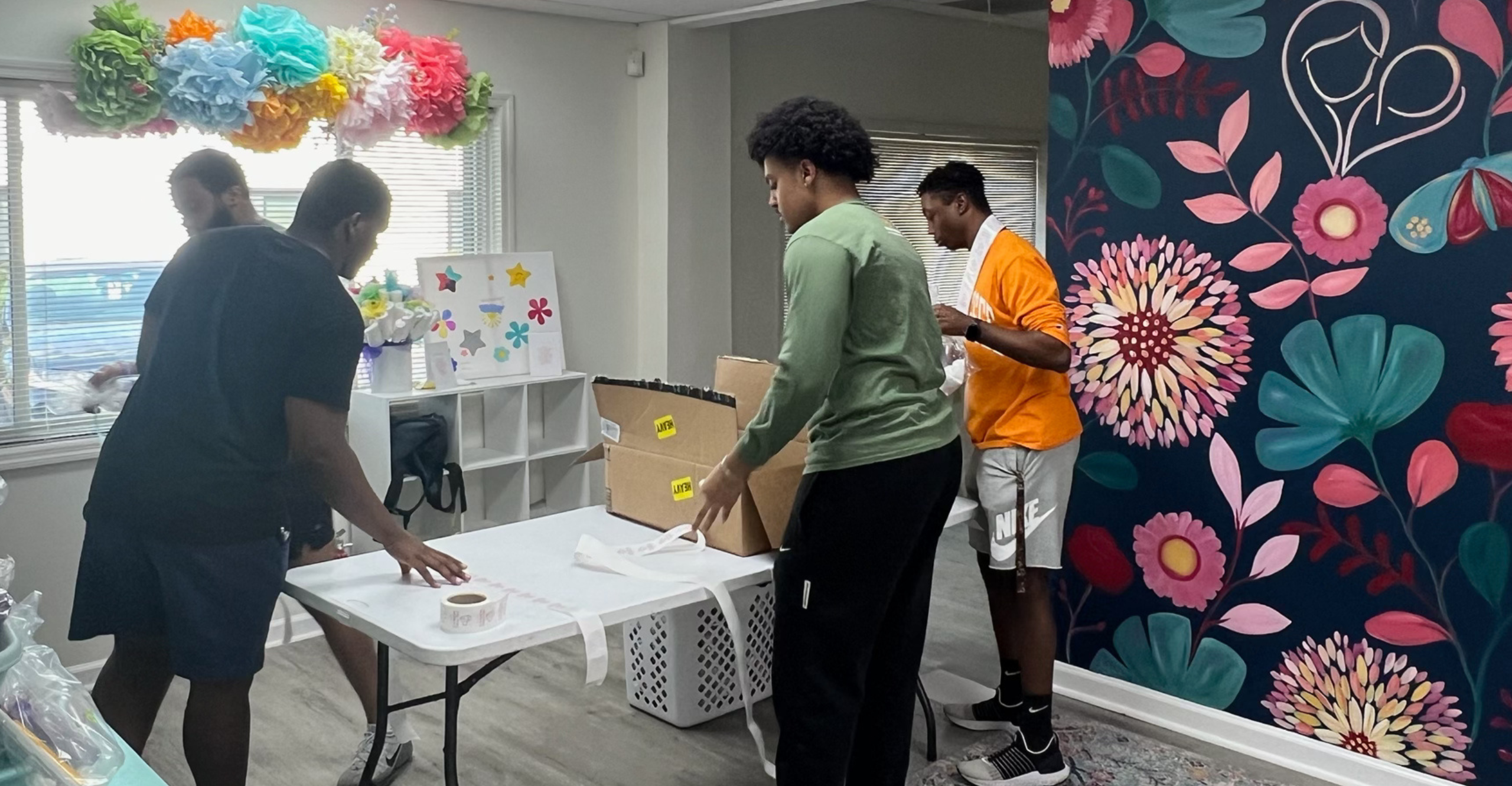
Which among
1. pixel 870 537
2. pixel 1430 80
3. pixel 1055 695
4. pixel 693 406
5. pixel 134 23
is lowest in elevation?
pixel 1055 695

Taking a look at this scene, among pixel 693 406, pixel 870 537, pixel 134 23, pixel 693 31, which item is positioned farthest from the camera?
pixel 693 31

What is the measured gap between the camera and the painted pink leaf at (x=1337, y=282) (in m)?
2.84

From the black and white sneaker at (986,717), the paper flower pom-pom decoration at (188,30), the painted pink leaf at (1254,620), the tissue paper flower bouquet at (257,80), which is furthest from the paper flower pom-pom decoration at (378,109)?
the painted pink leaf at (1254,620)

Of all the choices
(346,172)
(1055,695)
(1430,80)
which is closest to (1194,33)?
(1430,80)

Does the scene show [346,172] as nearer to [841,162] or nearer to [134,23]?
[841,162]

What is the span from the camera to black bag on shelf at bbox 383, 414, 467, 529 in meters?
4.01

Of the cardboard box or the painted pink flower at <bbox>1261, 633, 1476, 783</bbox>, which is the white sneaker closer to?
the cardboard box

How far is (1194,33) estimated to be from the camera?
3.07 m

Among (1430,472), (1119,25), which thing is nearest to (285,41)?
(1119,25)

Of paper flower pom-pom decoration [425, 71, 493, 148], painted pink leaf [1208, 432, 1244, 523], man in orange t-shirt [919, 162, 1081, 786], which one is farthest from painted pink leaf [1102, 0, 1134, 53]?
paper flower pom-pom decoration [425, 71, 493, 148]

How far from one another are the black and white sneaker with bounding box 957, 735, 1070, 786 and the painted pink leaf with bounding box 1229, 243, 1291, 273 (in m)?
1.25

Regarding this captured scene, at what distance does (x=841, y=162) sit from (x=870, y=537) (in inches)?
27.1

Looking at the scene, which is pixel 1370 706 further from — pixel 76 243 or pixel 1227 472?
pixel 76 243

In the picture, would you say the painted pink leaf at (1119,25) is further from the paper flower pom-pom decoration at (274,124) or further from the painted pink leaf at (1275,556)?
the paper flower pom-pom decoration at (274,124)
